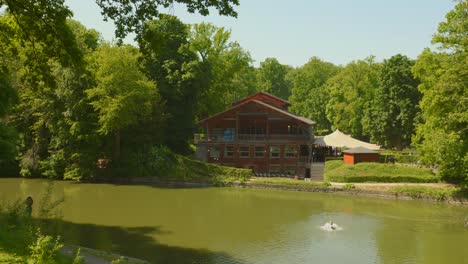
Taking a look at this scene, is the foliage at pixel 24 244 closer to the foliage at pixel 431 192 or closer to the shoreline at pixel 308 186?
the shoreline at pixel 308 186

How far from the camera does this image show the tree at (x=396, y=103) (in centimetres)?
5472

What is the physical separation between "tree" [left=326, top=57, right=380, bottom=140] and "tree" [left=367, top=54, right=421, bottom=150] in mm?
8642

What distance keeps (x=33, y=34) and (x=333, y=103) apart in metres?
69.3

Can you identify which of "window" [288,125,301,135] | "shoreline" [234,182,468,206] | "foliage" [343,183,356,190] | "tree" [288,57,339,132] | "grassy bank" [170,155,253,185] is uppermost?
"tree" [288,57,339,132]

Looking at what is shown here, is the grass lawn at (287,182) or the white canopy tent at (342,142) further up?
the white canopy tent at (342,142)

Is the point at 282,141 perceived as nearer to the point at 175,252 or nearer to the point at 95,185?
the point at 95,185

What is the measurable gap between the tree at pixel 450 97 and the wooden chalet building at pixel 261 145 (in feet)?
46.1

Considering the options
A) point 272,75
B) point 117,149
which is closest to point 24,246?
point 117,149

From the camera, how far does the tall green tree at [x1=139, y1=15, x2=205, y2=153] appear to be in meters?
50.0

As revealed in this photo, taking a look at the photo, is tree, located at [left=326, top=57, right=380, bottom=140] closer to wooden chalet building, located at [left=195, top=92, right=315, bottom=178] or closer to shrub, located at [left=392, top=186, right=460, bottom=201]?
wooden chalet building, located at [left=195, top=92, right=315, bottom=178]

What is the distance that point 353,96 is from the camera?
72.5 m

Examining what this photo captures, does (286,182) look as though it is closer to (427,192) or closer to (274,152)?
(274,152)

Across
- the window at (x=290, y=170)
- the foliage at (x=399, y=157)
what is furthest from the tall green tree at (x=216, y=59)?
the foliage at (x=399, y=157)

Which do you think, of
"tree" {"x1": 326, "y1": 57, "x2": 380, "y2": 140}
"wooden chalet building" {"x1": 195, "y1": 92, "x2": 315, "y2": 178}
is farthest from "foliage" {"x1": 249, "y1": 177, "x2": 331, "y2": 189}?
"tree" {"x1": 326, "y1": 57, "x2": 380, "y2": 140}
